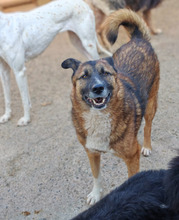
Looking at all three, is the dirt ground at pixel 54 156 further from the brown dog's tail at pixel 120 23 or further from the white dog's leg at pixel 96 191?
the brown dog's tail at pixel 120 23

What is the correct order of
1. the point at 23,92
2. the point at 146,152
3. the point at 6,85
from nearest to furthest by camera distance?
the point at 146,152 → the point at 23,92 → the point at 6,85

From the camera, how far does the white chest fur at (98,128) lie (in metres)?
2.79

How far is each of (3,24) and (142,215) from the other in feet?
11.4

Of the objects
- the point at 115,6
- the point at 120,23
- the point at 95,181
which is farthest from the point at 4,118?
the point at 115,6

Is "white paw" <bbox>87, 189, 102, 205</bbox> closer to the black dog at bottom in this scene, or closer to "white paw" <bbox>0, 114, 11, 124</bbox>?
the black dog at bottom

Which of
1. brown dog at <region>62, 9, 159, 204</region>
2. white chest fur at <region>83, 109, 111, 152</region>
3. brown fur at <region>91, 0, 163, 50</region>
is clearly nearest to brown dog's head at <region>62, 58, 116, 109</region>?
brown dog at <region>62, 9, 159, 204</region>

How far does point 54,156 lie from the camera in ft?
12.9

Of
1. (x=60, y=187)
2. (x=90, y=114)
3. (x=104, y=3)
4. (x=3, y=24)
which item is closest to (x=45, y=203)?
(x=60, y=187)

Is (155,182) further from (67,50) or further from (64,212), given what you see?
(67,50)

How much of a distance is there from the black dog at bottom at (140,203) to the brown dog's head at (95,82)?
2.80ft

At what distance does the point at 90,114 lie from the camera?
2801mm

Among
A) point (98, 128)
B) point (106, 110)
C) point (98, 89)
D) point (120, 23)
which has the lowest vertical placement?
point (98, 128)

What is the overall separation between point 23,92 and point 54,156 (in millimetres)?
1189

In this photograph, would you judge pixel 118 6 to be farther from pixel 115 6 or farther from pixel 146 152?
pixel 146 152
